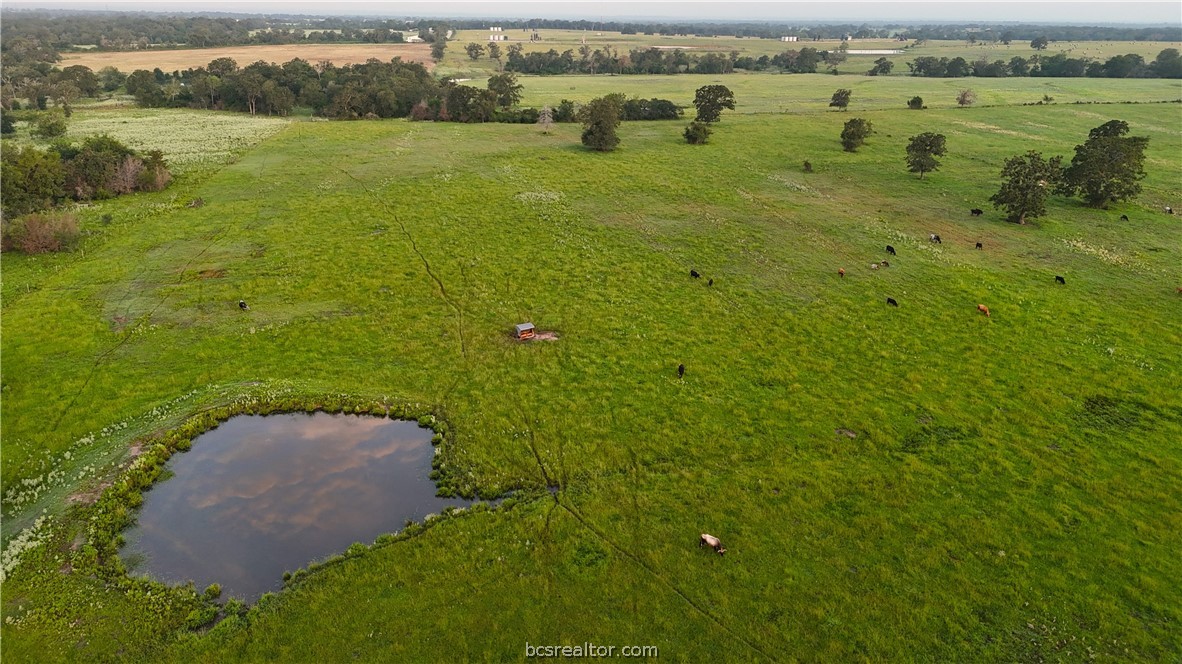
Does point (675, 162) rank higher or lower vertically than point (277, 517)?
higher

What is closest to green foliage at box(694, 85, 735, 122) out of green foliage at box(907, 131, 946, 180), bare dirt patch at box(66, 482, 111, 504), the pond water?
green foliage at box(907, 131, 946, 180)

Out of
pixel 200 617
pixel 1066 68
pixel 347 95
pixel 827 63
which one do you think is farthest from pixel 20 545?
pixel 827 63

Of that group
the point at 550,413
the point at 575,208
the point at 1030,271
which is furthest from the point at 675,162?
the point at 550,413

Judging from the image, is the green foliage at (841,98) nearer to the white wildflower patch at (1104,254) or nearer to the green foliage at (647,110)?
the green foliage at (647,110)

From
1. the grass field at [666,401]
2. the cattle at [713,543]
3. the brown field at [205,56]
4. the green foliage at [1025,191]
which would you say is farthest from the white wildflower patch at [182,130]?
the green foliage at [1025,191]

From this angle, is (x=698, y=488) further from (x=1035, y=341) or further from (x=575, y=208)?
(x=575, y=208)

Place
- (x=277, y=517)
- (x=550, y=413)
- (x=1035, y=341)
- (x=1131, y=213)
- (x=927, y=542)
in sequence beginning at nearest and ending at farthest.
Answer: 1. (x=927, y=542)
2. (x=277, y=517)
3. (x=550, y=413)
4. (x=1035, y=341)
5. (x=1131, y=213)
